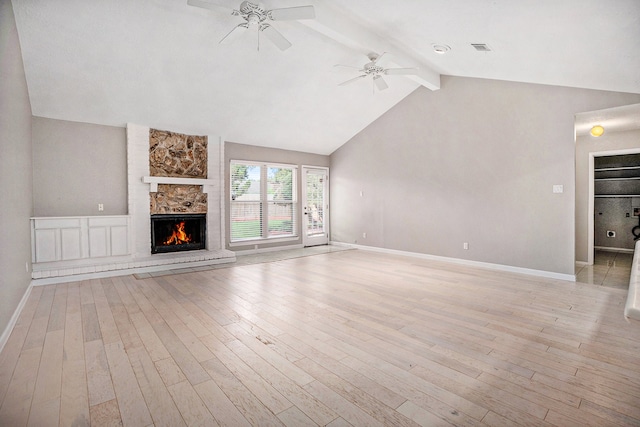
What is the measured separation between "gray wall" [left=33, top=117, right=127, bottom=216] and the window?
87.2 inches

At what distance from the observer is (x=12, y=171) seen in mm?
3291

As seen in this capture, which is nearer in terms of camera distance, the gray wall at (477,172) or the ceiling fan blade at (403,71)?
the ceiling fan blade at (403,71)

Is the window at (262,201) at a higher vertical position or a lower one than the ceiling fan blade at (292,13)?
lower

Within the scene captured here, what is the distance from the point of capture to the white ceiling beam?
13.0 ft

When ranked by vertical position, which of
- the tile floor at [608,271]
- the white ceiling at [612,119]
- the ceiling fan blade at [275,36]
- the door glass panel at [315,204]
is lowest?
the tile floor at [608,271]

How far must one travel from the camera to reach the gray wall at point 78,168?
5.04 metres

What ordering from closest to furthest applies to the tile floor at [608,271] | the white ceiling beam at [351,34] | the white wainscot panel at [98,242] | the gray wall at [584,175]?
the white ceiling beam at [351,34] → the tile floor at [608,271] → the white wainscot panel at [98,242] → the gray wall at [584,175]

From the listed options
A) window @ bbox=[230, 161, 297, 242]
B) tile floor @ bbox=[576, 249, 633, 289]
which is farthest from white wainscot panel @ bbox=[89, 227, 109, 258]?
tile floor @ bbox=[576, 249, 633, 289]

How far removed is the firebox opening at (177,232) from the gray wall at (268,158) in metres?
0.65

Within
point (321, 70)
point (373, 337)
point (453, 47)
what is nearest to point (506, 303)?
point (373, 337)

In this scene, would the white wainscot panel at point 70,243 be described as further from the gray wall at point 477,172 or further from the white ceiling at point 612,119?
the white ceiling at point 612,119

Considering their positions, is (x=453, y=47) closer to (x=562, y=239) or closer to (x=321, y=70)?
(x=321, y=70)

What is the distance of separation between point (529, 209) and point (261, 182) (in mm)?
5503

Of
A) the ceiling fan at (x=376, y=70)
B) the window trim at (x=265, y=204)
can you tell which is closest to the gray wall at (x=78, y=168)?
the window trim at (x=265, y=204)
